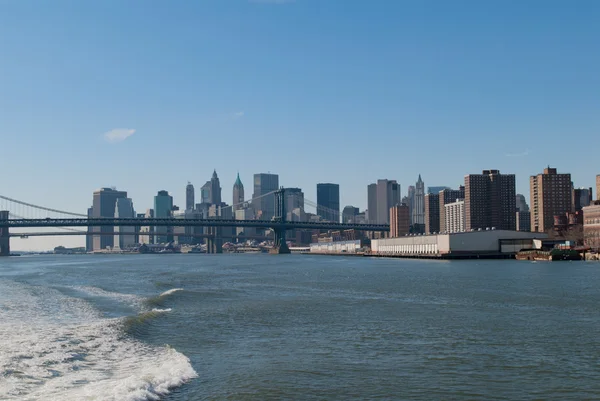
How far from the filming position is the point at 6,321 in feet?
86.9

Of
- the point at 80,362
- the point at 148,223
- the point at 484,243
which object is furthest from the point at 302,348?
the point at 148,223

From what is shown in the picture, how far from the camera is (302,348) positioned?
20000 millimetres

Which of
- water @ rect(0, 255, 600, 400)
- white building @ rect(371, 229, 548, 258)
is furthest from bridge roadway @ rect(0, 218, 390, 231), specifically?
water @ rect(0, 255, 600, 400)

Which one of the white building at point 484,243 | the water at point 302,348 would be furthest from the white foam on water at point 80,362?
the white building at point 484,243

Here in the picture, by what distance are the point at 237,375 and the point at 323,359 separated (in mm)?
2654

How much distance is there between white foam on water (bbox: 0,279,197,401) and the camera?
1495cm

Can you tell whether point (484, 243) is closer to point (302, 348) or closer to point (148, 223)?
point (148, 223)

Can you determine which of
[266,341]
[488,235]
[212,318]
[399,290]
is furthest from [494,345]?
[488,235]

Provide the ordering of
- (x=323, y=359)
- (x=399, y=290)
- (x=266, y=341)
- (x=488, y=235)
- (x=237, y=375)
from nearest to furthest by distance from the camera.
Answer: (x=237, y=375) → (x=323, y=359) → (x=266, y=341) → (x=399, y=290) → (x=488, y=235)

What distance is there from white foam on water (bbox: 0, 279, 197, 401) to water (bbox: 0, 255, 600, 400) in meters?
0.04

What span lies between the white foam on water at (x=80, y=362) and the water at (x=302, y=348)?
0.04m

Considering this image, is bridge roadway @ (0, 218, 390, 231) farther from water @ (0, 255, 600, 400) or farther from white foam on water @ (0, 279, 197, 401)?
white foam on water @ (0, 279, 197, 401)

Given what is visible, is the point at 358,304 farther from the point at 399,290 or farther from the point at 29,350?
the point at 29,350

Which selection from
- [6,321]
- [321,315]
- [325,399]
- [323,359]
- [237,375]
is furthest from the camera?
[321,315]
